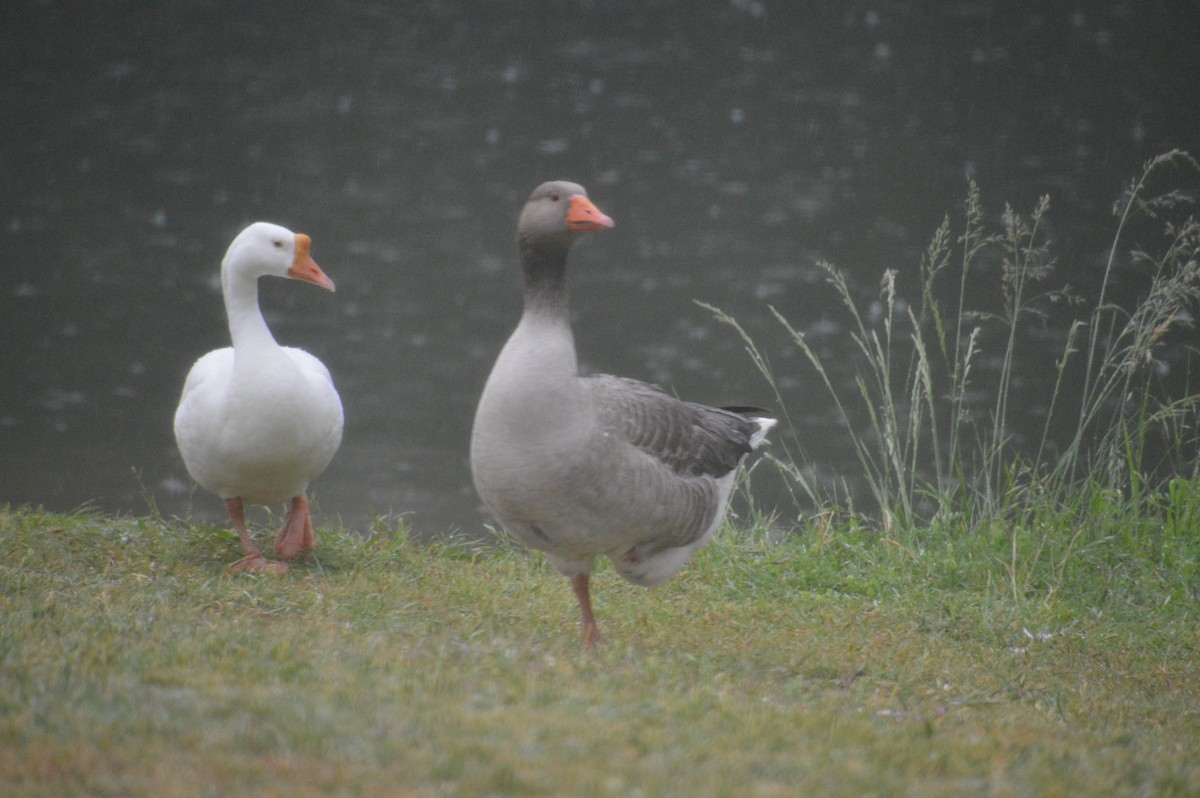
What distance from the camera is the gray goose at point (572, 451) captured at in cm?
469

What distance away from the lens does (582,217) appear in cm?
485

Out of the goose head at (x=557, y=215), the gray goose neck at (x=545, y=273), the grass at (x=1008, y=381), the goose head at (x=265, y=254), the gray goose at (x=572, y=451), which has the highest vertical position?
the goose head at (x=557, y=215)

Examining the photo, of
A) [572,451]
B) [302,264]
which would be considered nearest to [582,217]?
[572,451]

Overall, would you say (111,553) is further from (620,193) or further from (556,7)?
(556,7)

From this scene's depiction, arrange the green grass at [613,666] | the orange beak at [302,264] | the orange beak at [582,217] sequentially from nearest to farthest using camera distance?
the green grass at [613,666], the orange beak at [582,217], the orange beak at [302,264]

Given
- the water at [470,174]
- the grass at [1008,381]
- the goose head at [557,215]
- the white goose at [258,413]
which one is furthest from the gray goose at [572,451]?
the water at [470,174]

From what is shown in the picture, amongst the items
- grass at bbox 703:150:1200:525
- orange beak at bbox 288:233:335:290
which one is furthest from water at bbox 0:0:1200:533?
orange beak at bbox 288:233:335:290

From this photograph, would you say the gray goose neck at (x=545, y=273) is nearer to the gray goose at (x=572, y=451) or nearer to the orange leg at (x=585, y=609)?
the gray goose at (x=572, y=451)

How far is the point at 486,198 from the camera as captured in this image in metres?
17.0

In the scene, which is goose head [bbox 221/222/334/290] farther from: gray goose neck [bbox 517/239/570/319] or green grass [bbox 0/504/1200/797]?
gray goose neck [bbox 517/239/570/319]

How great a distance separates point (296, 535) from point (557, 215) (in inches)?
97.7

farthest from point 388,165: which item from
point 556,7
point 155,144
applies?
point 556,7

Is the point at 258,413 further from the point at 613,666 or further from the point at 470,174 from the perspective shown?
the point at 470,174

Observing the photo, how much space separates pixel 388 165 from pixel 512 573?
11977mm
